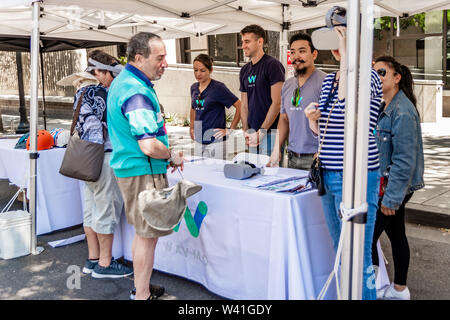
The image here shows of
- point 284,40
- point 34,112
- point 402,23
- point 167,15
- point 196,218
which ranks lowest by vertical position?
point 196,218

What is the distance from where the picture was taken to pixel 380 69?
10.8 ft

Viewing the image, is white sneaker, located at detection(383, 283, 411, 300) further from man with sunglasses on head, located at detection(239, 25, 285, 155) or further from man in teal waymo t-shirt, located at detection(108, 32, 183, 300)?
man with sunglasses on head, located at detection(239, 25, 285, 155)

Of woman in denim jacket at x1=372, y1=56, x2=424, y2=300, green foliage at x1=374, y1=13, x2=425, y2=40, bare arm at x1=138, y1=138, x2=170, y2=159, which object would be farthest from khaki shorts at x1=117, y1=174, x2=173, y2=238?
green foliage at x1=374, y1=13, x2=425, y2=40

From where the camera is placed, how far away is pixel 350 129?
2.31m

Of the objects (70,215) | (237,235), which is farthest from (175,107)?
(237,235)

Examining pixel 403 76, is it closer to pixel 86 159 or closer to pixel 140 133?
pixel 140 133

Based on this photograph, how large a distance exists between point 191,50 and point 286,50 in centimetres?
1017

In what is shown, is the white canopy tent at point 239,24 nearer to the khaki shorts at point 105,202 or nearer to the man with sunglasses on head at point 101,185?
the man with sunglasses on head at point 101,185

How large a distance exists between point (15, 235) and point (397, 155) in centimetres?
353

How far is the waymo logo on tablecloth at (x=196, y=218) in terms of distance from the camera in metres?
3.58

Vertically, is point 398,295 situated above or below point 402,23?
below

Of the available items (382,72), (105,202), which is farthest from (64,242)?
(382,72)

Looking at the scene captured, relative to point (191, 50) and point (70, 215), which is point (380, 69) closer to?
point (70, 215)

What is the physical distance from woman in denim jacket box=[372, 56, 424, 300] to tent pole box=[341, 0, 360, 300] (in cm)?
88
